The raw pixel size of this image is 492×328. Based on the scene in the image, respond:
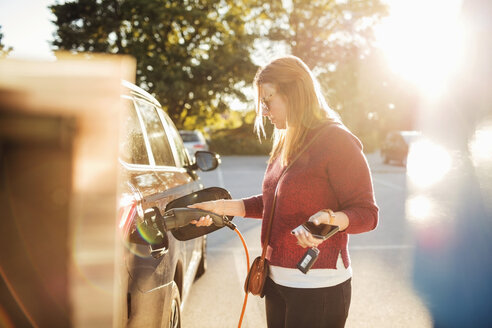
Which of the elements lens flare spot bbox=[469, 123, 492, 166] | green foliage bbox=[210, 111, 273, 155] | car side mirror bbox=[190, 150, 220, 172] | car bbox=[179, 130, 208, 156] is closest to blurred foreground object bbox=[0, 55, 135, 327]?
lens flare spot bbox=[469, 123, 492, 166]

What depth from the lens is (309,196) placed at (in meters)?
1.92

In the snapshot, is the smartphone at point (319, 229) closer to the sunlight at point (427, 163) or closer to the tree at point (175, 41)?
the sunlight at point (427, 163)

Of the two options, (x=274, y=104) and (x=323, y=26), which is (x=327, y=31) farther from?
(x=274, y=104)

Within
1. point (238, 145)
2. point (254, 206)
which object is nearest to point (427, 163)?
point (254, 206)

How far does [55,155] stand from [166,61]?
93.1ft

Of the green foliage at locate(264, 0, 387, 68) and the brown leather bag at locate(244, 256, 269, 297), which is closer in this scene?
the brown leather bag at locate(244, 256, 269, 297)

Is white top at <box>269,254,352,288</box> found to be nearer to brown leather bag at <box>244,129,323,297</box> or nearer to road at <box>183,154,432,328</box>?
brown leather bag at <box>244,129,323,297</box>

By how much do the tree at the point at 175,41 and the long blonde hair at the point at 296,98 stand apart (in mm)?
25752

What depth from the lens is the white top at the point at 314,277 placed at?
6.40 ft

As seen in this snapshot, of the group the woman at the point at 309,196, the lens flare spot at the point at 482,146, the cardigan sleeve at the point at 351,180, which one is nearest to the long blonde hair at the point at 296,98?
the woman at the point at 309,196

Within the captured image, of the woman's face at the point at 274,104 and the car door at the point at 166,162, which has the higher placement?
the woman's face at the point at 274,104

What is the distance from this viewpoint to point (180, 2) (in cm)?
2861

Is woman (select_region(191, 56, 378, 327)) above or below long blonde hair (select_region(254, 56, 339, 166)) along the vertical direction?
below

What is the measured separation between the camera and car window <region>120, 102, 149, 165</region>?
7.76ft
